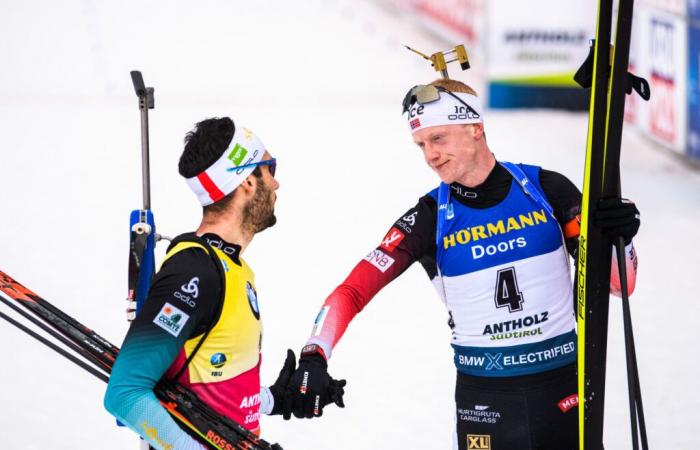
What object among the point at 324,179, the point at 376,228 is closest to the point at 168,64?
the point at 324,179

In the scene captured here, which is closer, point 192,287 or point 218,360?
point 192,287

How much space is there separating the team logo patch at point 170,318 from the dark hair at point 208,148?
0.49 meters

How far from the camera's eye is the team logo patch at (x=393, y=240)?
3.95m

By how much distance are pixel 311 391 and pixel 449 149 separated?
1057mm

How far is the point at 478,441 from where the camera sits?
3977mm

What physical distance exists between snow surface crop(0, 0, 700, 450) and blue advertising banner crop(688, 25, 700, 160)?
50cm

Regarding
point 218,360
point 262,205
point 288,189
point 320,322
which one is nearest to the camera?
point 218,360

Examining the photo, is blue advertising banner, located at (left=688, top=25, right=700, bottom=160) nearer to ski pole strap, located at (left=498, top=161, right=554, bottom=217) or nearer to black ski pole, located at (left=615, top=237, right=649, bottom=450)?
ski pole strap, located at (left=498, top=161, right=554, bottom=217)

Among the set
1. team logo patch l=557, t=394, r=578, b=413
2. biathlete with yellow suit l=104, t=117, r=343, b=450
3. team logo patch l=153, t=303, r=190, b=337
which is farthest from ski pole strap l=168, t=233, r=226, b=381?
team logo patch l=557, t=394, r=578, b=413

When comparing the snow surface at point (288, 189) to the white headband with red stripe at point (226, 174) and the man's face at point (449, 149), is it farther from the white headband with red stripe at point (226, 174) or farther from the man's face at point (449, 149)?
the white headband with red stripe at point (226, 174)

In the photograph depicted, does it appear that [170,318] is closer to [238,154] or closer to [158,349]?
[158,349]

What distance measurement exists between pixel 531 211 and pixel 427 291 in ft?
15.3

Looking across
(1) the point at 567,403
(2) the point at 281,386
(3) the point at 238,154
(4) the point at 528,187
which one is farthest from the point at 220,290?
(1) the point at 567,403

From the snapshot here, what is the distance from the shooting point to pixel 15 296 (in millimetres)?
3357
